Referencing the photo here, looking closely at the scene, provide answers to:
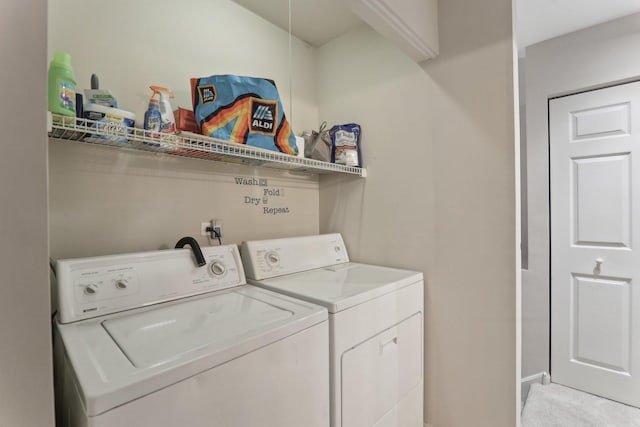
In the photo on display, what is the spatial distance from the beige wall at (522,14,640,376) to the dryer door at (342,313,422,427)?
146cm

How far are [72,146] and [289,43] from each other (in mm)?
1565

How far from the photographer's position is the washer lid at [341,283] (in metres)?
1.20

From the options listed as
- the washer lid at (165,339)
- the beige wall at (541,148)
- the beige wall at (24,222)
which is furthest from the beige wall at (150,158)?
the beige wall at (541,148)

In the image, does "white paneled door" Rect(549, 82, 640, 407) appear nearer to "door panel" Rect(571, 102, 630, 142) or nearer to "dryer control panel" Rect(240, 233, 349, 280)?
"door panel" Rect(571, 102, 630, 142)

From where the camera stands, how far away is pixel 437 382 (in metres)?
1.64

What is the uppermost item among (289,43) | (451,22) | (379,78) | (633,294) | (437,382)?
(289,43)

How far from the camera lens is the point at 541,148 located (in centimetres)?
239

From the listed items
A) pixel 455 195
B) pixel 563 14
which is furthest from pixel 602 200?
pixel 455 195

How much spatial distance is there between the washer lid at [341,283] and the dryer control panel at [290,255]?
1.6 inches

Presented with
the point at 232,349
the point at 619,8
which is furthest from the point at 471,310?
the point at 619,8

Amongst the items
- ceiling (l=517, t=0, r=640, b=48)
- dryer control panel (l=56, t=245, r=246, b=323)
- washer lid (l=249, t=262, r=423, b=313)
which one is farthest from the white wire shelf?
ceiling (l=517, t=0, r=640, b=48)

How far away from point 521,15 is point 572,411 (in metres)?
2.80

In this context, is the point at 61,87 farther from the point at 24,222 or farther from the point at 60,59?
the point at 24,222

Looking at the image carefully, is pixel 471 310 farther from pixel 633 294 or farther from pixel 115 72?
pixel 115 72
